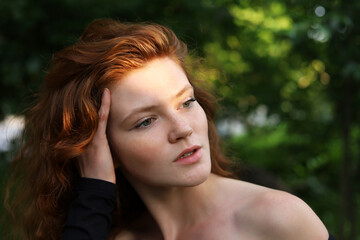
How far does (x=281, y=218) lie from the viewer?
1.67 m

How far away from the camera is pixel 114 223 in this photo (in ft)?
7.18

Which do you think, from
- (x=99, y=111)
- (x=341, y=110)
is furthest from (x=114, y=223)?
(x=341, y=110)

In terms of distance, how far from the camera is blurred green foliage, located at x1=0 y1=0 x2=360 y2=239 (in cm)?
306

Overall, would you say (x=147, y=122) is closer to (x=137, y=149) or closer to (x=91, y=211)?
(x=137, y=149)

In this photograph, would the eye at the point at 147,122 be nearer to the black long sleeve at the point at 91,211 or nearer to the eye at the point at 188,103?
the eye at the point at 188,103

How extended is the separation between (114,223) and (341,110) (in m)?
2.33

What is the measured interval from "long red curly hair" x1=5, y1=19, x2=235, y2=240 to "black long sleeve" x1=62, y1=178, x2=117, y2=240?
0.54 feet

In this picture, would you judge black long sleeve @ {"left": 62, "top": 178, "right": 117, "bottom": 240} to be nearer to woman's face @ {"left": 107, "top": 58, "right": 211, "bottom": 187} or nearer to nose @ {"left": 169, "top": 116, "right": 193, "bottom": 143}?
woman's face @ {"left": 107, "top": 58, "right": 211, "bottom": 187}

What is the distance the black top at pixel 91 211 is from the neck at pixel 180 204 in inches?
8.3

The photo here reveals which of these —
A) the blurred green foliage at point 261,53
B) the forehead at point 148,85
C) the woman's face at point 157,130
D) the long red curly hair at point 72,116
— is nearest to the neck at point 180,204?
the woman's face at point 157,130

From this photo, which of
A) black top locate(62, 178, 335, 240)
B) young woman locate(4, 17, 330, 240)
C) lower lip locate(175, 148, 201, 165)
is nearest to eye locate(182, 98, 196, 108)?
young woman locate(4, 17, 330, 240)

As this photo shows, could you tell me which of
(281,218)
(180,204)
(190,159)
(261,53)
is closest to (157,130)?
(190,159)

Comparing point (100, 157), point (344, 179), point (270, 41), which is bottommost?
point (344, 179)

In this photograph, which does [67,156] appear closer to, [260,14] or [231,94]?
[231,94]
